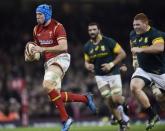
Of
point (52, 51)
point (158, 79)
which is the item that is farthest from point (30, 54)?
point (158, 79)

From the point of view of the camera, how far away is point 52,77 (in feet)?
44.1

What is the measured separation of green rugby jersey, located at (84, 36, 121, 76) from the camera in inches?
641

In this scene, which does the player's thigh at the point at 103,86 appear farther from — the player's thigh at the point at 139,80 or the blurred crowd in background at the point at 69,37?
the blurred crowd in background at the point at 69,37

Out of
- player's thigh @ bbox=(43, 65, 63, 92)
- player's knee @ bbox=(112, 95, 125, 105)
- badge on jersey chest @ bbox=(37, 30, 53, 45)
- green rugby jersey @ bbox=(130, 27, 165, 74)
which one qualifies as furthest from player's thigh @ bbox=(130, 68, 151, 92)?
player's knee @ bbox=(112, 95, 125, 105)

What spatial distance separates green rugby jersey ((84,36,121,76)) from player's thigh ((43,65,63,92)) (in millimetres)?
2728

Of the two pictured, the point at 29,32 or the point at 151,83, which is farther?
the point at 29,32

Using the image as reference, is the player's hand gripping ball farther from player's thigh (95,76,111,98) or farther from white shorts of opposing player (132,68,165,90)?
player's thigh (95,76,111,98)

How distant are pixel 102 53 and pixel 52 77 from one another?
3.13 m

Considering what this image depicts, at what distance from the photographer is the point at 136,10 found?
91.1 ft

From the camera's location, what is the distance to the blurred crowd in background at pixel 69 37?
24.4 metres

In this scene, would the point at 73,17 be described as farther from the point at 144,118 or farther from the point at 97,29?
the point at 97,29

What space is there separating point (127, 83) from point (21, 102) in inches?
174

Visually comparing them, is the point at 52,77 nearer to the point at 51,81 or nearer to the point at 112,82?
the point at 51,81

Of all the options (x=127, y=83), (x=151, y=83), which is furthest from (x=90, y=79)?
(x=151, y=83)
